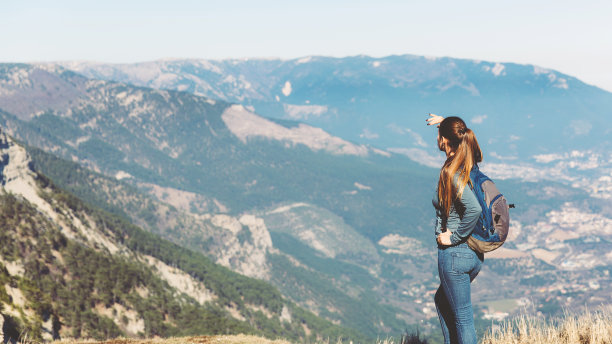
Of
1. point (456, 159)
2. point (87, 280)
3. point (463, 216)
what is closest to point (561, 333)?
point (463, 216)

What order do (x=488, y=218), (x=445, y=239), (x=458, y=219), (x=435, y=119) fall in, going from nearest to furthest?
(x=488, y=218) → (x=445, y=239) → (x=458, y=219) → (x=435, y=119)

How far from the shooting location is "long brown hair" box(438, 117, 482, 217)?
10508mm

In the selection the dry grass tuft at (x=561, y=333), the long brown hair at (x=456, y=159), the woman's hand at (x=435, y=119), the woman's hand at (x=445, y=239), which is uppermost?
the woman's hand at (x=435, y=119)

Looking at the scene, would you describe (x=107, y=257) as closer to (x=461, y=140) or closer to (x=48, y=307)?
(x=48, y=307)

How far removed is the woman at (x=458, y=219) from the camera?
1041 cm

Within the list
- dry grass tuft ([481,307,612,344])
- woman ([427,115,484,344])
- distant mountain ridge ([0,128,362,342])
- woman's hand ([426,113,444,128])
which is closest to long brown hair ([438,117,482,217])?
woman ([427,115,484,344])

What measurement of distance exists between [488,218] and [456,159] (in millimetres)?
1388

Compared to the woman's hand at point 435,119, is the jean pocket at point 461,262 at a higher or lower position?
lower

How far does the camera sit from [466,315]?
11.2m

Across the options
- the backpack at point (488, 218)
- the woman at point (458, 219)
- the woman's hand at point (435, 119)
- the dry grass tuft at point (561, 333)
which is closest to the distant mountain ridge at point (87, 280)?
the dry grass tuft at point (561, 333)

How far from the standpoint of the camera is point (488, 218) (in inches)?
411

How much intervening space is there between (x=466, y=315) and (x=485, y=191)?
2875mm

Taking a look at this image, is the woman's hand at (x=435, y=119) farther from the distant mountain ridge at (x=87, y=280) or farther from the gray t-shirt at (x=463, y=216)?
the distant mountain ridge at (x=87, y=280)

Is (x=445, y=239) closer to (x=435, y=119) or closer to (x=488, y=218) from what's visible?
(x=488, y=218)
